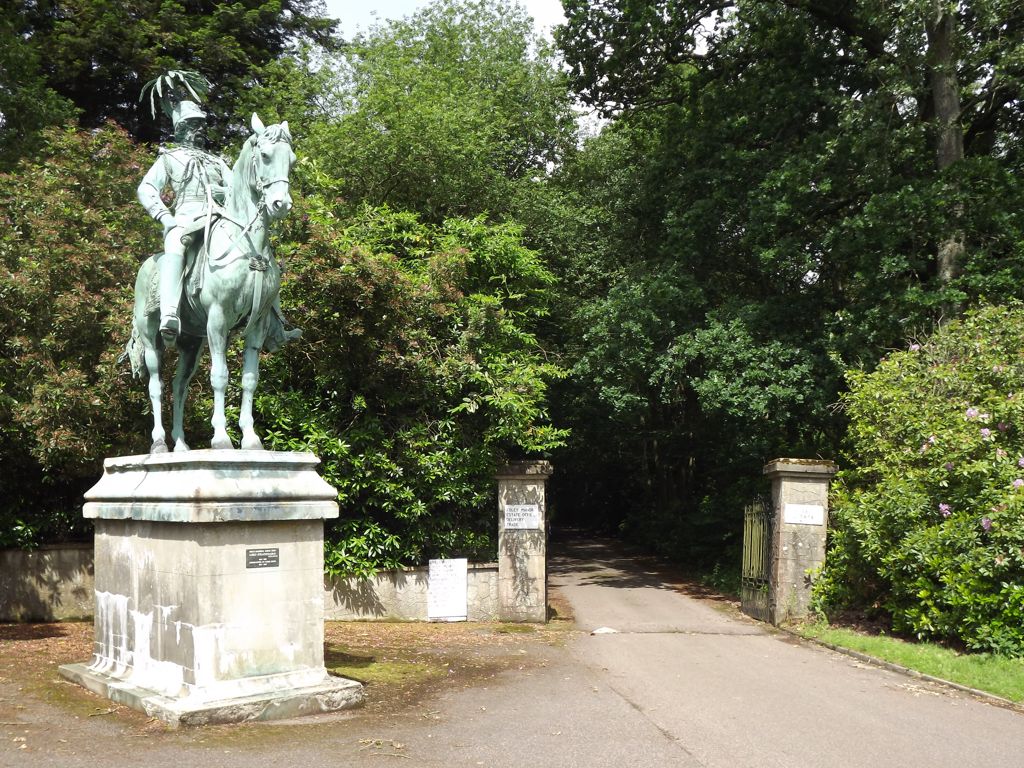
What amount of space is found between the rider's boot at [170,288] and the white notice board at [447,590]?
6.49 m

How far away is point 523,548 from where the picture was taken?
13336 millimetres

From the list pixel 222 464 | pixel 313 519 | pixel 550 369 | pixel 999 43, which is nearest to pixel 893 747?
pixel 313 519

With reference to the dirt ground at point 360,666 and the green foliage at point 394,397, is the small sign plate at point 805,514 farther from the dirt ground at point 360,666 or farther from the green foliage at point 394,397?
the green foliage at point 394,397

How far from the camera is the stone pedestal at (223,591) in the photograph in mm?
6910

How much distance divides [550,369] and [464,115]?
329 inches

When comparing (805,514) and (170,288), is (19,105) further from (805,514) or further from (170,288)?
(805,514)

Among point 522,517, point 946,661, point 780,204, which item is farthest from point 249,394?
point 780,204

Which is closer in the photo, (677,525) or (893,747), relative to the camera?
(893,747)

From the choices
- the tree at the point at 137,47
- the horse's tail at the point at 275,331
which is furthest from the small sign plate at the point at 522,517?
the tree at the point at 137,47

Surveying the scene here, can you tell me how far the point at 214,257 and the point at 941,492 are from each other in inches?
346

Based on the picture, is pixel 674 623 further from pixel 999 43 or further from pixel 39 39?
pixel 39 39

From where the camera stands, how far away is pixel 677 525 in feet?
79.4

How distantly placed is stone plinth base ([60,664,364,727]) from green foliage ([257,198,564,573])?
541cm

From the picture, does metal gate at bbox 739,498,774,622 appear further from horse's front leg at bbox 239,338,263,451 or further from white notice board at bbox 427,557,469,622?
horse's front leg at bbox 239,338,263,451
